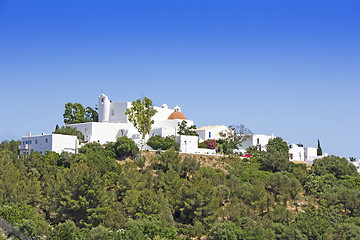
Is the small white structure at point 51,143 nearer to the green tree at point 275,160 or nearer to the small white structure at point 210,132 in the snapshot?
the small white structure at point 210,132

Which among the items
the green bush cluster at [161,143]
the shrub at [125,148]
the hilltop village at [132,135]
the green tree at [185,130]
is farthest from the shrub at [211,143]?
the shrub at [125,148]

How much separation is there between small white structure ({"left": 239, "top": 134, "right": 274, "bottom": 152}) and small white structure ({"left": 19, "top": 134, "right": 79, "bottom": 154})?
2086cm

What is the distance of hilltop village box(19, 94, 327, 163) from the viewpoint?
4503 cm

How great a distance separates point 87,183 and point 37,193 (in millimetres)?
3980

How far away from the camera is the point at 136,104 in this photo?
52.7 m

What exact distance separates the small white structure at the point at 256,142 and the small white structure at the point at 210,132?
9.31ft

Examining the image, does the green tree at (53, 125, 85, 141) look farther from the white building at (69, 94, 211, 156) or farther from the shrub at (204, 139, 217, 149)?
the shrub at (204, 139, 217, 149)

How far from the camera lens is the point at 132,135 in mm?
52031

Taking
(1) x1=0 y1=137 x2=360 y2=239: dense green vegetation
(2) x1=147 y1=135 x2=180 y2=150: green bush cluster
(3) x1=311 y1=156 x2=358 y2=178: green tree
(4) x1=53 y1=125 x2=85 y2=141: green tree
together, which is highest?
(4) x1=53 y1=125 x2=85 y2=141: green tree

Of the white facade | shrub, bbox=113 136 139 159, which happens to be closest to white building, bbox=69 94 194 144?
the white facade

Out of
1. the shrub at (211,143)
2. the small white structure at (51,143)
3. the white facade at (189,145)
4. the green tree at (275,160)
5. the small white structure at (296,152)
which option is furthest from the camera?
the small white structure at (296,152)

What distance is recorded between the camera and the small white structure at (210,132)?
5528 cm

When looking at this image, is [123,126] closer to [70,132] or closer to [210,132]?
[70,132]

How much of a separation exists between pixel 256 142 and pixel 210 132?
5888 mm
